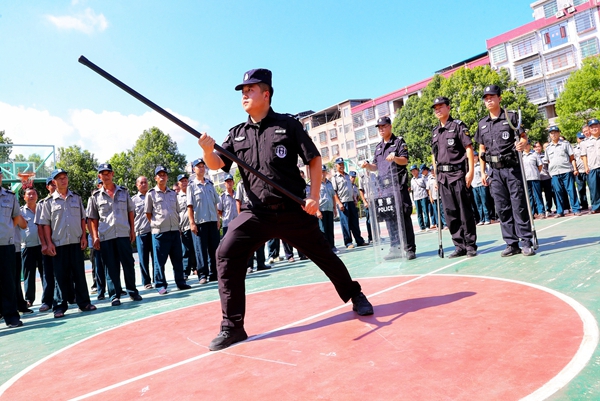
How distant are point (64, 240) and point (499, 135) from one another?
6748 mm

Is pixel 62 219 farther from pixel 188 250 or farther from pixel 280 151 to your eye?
pixel 280 151

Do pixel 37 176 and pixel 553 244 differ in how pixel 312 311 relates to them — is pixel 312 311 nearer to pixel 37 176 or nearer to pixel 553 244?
pixel 553 244

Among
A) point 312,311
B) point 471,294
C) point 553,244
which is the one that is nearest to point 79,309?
point 312,311

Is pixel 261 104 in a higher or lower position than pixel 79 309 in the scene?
higher

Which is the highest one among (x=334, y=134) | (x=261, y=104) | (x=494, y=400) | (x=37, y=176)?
(x=334, y=134)

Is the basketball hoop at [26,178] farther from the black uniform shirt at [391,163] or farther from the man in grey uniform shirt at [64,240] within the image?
the black uniform shirt at [391,163]

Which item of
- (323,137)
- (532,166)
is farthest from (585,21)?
(532,166)

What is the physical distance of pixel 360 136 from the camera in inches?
2854

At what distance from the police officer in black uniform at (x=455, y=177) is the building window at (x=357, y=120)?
65.6 m

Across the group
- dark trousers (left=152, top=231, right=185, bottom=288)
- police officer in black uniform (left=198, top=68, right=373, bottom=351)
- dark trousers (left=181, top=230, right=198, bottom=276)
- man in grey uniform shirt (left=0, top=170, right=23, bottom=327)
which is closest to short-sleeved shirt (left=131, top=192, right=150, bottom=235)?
dark trousers (left=152, top=231, right=185, bottom=288)

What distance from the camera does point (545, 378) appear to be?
255cm

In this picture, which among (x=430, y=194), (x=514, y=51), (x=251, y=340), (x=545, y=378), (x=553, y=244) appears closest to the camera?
(x=545, y=378)

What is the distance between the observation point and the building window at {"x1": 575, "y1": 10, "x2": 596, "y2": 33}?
4719cm

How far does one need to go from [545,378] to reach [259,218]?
8.01 ft
